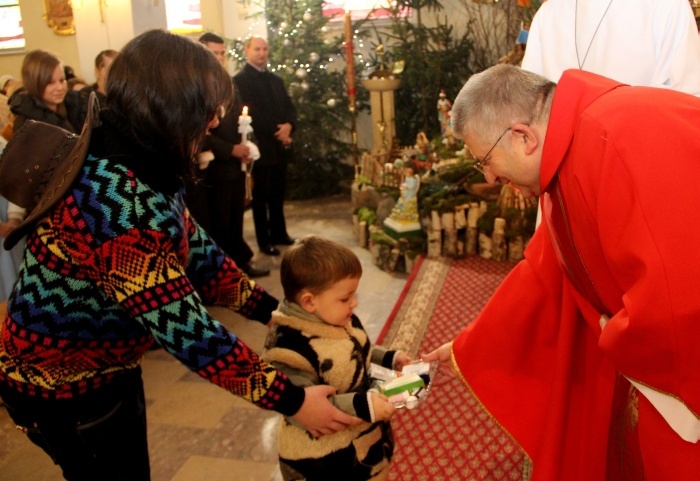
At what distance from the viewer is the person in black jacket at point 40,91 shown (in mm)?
4129

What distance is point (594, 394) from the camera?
195 centimetres

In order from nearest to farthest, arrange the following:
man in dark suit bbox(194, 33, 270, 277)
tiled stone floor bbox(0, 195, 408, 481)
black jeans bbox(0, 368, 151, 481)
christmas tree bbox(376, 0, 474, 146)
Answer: black jeans bbox(0, 368, 151, 481) < tiled stone floor bbox(0, 195, 408, 481) < man in dark suit bbox(194, 33, 270, 277) < christmas tree bbox(376, 0, 474, 146)

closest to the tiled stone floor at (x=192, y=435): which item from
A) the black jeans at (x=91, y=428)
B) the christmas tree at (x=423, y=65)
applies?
the black jeans at (x=91, y=428)

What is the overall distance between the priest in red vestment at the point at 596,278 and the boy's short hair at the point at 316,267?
47 centimetres

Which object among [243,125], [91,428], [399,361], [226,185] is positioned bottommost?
[226,185]

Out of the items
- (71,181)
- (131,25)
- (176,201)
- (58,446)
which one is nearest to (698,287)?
(176,201)

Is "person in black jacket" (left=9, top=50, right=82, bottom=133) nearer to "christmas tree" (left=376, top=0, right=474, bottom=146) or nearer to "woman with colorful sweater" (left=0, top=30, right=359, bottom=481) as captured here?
"woman with colorful sweater" (left=0, top=30, right=359, bottom=481)

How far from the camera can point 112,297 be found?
1.42 metres

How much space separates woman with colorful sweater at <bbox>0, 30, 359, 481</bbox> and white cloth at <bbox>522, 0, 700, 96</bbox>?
200 centimetres

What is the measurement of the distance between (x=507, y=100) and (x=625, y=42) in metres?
1.63

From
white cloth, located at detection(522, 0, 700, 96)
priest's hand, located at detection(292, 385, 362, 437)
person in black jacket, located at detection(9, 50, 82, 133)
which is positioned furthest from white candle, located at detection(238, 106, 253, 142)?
priest's hand, located at detection(292, 385, 362, 437)

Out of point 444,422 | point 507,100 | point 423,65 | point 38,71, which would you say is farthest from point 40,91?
point 423,65

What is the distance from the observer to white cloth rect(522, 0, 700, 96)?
2.71 m

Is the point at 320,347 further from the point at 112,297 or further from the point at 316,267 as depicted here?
the point at 112,297
